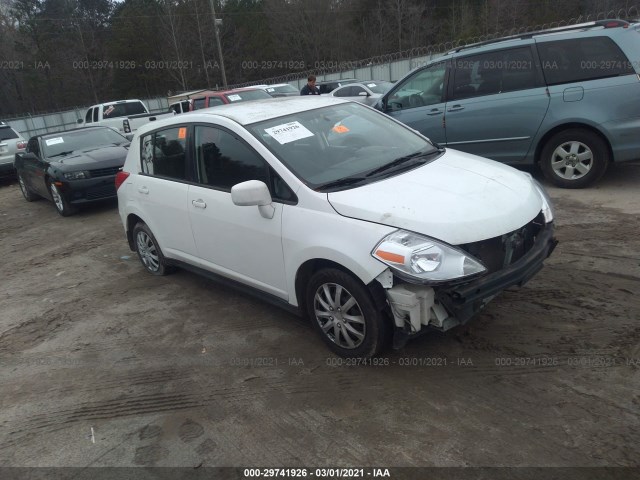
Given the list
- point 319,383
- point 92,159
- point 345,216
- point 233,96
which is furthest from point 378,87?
point 319,383

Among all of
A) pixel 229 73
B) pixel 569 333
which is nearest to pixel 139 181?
pixel 569 333

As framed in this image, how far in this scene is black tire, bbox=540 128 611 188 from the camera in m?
6.08

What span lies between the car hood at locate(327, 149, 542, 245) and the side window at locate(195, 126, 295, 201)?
531 mm

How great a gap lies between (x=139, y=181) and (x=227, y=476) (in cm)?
332

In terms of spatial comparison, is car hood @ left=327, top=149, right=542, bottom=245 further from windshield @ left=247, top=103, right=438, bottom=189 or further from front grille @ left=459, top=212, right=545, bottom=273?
windshield @ left=247, top=103, right=438, bottom=189

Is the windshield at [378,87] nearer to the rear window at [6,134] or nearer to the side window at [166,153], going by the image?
the rear window at [6,134]

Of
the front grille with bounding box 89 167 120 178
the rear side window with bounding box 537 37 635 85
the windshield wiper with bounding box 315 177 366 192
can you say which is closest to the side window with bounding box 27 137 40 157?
the front grille with bounding box 89 167 120 178

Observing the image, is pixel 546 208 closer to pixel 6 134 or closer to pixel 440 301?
pixel 440 301

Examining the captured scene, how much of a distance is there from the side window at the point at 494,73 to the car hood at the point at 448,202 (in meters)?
3.44

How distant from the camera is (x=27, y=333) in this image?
15.3ft

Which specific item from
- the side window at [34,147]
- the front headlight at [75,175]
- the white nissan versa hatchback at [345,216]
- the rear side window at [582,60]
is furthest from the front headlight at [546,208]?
the side window at [34,147]

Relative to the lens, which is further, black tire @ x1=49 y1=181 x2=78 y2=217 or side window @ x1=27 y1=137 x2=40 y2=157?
side window @ x1=27 y1=137 x2=40 y2=157

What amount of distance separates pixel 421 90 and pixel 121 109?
1332 cm

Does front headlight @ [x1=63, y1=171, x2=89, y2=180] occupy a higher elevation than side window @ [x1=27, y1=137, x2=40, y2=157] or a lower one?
lower
